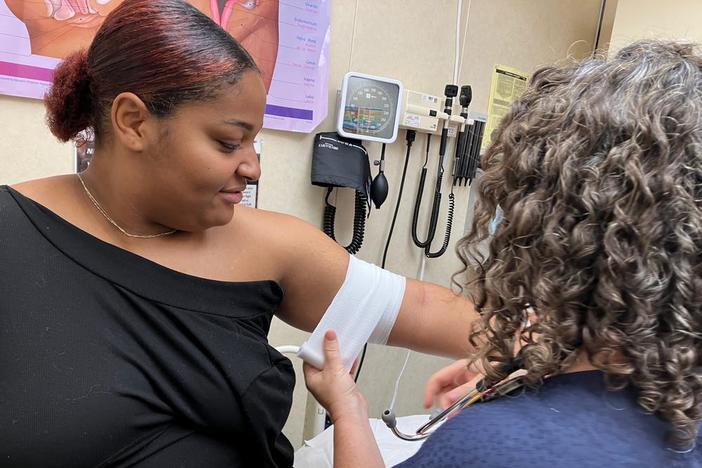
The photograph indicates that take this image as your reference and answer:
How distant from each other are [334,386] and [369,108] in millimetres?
848

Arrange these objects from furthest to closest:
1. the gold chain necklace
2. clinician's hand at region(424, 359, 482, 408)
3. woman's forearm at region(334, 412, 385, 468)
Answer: clinician's hand at region(424, 359, 482, 408)
the gold chain necklace
woman's forearm at region(334, 412, 385, 468)

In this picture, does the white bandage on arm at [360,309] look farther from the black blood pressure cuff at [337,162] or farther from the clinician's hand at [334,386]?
the black blood pressure cuff at [337,162]

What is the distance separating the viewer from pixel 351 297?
103cm

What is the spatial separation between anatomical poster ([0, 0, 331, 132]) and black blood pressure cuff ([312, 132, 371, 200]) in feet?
0.19

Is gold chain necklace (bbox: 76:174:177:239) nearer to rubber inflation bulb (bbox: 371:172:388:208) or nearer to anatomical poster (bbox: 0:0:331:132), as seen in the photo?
anatomical poster (bbox: 0:0:331:132)

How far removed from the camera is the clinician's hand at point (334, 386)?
0.88 meters

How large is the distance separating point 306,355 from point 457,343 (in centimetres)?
33

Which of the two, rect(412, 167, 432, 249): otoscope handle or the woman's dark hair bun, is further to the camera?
rect(412, 167, 432, 249): otoscope handle

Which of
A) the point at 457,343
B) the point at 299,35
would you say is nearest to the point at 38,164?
the point at 299,35

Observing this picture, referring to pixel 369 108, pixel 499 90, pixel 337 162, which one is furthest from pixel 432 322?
pixel 499 90

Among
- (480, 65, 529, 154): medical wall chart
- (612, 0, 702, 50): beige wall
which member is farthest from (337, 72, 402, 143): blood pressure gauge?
(612, 0, 702, 50): beige wall

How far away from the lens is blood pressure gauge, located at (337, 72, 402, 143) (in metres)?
1.48

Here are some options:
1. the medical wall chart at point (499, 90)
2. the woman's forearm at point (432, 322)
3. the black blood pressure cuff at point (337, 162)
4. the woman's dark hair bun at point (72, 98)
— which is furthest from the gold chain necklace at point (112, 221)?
the medical wall chart at point (499, 90)

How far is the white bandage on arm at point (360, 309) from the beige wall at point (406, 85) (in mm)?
522
